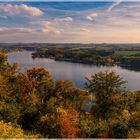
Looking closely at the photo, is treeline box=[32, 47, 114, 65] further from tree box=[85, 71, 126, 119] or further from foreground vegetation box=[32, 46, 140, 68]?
tree box=[85, 71, 126, 119]

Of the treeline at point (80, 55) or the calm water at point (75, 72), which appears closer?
the calm water at point (75, 72)

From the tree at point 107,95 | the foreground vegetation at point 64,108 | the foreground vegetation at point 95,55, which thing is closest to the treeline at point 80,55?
the foreground vegetation at point 95,55

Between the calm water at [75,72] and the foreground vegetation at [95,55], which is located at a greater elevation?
the foreground vegetation at [95,55]

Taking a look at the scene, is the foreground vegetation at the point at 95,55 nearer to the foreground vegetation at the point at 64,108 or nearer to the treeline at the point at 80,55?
the treeline at the point at 80,55

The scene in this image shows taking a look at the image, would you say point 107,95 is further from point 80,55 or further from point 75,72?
point 80,55

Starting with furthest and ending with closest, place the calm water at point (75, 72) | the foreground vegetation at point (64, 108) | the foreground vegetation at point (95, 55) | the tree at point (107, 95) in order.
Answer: the foreground vegetation at point (95, 55), the calm water at point (75, 72), the tree at point (107, 95), the foreground vegetation at point (64, 108)

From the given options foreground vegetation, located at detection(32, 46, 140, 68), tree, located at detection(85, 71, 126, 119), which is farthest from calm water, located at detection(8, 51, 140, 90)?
tree, located at detection(85, 71, 126, 119)

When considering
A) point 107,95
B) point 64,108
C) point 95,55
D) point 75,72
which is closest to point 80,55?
point 95,55

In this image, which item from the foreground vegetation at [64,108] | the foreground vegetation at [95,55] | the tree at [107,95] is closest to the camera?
the foreground vegetation at [64,108]
